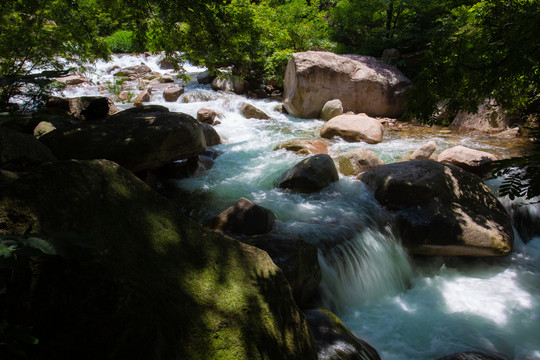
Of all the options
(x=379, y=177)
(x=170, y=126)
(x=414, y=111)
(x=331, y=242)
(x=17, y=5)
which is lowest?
(x=331, y=242)

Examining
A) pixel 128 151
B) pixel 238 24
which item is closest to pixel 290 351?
pixel 128 151

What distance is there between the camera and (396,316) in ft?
12.7

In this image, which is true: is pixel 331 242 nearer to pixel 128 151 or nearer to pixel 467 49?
pixel 467 49

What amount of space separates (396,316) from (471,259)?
194 centimetres

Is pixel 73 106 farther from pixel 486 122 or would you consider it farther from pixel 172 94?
pixel 486 122

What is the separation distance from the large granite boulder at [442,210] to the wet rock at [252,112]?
268 inches

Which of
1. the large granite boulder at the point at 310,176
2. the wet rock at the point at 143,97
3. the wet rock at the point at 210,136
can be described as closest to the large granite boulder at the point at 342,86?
the wet rock at the point at 210,136

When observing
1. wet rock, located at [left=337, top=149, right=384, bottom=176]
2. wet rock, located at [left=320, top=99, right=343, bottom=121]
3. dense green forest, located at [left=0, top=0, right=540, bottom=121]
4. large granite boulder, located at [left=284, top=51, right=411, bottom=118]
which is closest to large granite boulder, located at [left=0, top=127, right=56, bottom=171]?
dense green forest, located at [left=0, top=0, right=540, bottom=121]

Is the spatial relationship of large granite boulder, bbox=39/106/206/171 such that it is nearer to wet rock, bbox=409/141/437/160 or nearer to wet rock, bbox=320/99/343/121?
wet rock, bbox=409/141/437/160

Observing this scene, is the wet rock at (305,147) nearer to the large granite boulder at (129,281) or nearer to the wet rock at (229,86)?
the large granite boulder at (129,281)

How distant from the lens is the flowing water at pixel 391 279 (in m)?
3.52

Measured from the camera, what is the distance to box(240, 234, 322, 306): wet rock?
10.6 feet

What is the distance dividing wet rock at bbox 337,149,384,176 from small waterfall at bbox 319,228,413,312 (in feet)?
7.07

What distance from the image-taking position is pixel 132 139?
4.89 meters
